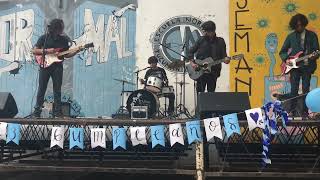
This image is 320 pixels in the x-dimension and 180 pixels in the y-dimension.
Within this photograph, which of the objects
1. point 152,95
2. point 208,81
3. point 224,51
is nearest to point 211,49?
point 224,51

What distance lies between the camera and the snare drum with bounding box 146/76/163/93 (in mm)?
8039

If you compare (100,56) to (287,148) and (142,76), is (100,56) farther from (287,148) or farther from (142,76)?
(287,148)

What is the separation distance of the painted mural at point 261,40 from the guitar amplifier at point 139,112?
1.45m

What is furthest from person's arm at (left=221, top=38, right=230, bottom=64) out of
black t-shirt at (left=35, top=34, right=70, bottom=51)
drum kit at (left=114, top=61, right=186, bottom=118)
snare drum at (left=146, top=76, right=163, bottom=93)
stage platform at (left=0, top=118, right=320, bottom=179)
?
black t-shirt at (left=35, top=34, right=70, bottom=51)

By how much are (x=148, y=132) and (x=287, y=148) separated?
1990 mm

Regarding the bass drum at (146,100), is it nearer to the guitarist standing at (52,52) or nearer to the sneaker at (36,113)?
the guitarist standing at (52,52)

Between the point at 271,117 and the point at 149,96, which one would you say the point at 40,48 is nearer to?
the point at 149,96

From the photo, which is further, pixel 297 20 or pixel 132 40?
pixel 132 40

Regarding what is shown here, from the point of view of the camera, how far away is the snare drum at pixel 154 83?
8039 millimetres

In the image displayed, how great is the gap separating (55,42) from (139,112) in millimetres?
1911

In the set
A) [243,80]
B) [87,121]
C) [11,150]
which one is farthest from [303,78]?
[11,150]

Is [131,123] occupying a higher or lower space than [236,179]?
higher

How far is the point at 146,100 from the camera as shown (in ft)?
25.5

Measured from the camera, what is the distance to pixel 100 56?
8.28 metres
